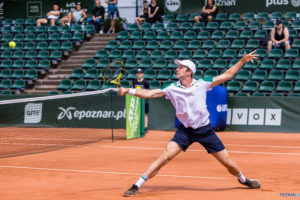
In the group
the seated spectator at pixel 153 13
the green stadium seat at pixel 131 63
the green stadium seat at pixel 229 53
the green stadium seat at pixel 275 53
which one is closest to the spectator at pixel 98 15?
the seated spectator at pixel 153 13

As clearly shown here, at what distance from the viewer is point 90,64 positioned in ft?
70.6

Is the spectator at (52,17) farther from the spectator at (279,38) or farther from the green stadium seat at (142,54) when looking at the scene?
the spectator at (279,38)

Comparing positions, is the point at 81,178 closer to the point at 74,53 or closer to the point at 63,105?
the point at 63,105

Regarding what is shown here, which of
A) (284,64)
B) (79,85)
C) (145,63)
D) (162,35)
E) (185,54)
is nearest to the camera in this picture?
(284,64)

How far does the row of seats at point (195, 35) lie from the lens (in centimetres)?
2044

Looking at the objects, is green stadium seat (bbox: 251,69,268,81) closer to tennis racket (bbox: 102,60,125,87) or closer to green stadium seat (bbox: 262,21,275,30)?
green stadium seat (bbox: 262,21,275,30)

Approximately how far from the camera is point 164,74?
19.4m

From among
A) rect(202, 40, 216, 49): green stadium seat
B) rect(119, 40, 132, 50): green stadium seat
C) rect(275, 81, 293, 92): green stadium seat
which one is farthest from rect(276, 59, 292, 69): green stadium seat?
rect(119, 40, 132, 50): green stadium seat

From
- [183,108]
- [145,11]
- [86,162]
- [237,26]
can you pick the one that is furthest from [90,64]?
[183,108]

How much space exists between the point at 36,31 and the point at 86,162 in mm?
16809

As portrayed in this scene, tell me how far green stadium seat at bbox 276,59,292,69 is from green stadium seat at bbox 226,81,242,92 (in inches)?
63.5

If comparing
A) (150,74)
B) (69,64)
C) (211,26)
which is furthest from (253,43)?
(69,64)

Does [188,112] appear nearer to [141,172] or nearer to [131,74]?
[141,172]

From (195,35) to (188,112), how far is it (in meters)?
15.4
